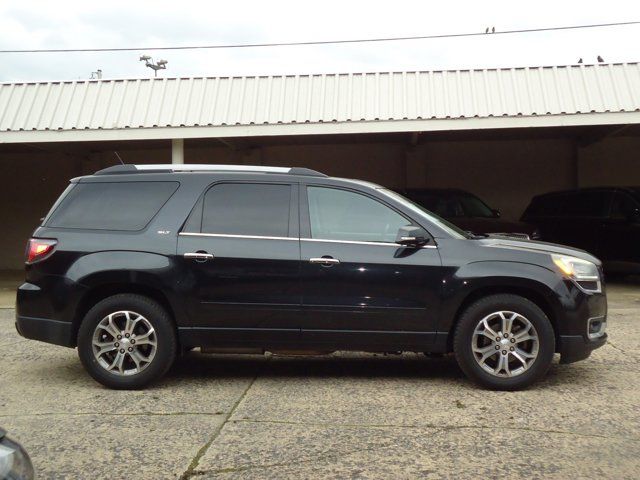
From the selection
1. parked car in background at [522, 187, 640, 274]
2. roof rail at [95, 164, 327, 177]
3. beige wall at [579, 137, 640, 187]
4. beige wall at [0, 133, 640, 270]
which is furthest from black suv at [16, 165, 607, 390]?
beige wall at [579, 137, 640, 187]

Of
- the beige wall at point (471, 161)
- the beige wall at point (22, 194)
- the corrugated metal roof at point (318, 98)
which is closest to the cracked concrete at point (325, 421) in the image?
the corrugated metal roof at point (318, 98)

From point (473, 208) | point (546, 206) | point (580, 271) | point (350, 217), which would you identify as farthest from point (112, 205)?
point (546, 206)

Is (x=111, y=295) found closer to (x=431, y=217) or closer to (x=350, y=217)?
(x=350, y=217)

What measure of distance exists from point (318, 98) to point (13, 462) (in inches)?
378

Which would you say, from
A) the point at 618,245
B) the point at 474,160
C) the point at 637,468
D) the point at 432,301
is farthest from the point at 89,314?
the point at 474,160

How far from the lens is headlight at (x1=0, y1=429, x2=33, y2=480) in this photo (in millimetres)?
1993

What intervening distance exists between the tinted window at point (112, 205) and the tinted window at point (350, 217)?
124cm

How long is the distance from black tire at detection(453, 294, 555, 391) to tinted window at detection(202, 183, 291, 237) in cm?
165

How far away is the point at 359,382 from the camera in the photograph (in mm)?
5352

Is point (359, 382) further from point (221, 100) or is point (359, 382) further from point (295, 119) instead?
point (221, 100)

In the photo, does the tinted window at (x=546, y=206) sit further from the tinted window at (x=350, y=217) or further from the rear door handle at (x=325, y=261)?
the rear door handle at (x=325, y=261)

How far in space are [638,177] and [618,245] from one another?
4.83 meters

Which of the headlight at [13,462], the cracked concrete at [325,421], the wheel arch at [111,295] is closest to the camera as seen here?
the headlight at [13,462]

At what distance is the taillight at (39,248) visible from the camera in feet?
17.0
